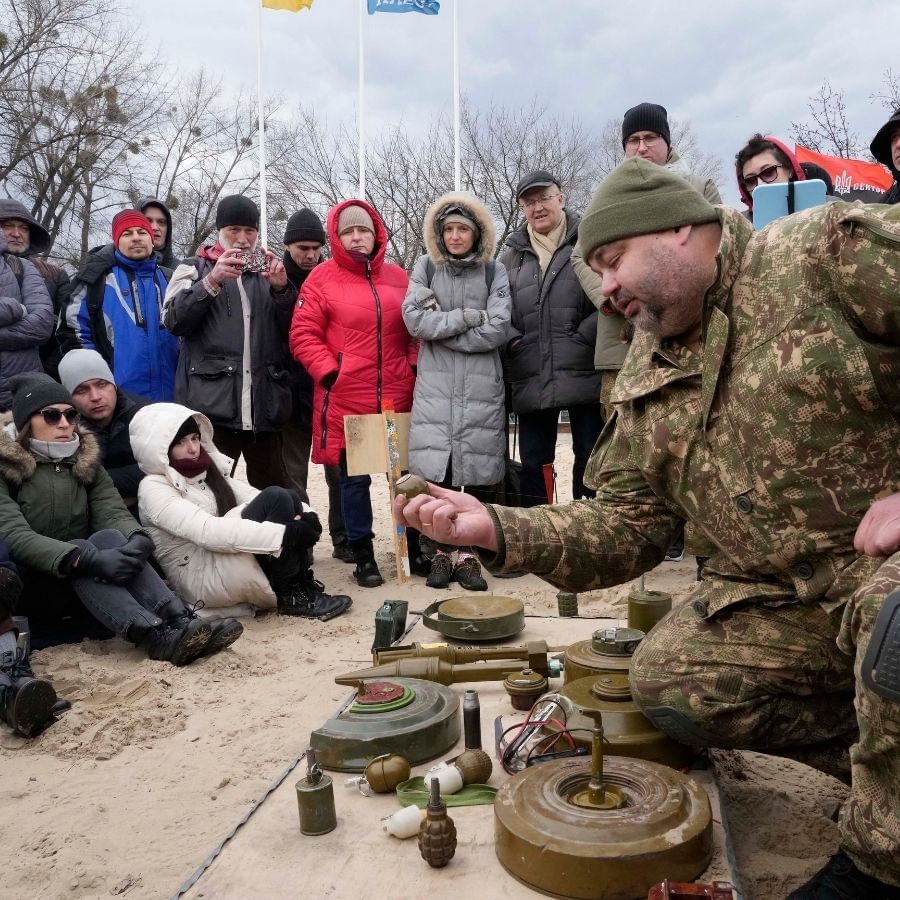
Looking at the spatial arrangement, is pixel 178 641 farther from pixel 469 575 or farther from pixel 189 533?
pixel 469 575

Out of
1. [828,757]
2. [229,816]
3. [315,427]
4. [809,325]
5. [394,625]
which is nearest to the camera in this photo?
[809,325]

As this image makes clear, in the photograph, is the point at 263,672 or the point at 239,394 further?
the point at 239,394

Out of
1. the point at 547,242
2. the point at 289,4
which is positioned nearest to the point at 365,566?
the point at 547,242

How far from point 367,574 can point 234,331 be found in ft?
5.27

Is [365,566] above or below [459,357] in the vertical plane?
below

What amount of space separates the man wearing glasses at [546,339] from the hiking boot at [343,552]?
1.28 meters

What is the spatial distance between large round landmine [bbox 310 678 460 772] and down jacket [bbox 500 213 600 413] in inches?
111

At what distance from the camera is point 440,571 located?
532cm

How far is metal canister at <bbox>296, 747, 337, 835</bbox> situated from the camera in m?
2.13

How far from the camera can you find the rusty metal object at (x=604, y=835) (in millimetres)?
1812

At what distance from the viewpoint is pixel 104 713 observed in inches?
141

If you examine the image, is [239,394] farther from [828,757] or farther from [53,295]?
[828,757]

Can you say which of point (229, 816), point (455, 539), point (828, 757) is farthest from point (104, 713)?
point (828, 757)

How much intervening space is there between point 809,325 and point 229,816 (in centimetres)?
218
